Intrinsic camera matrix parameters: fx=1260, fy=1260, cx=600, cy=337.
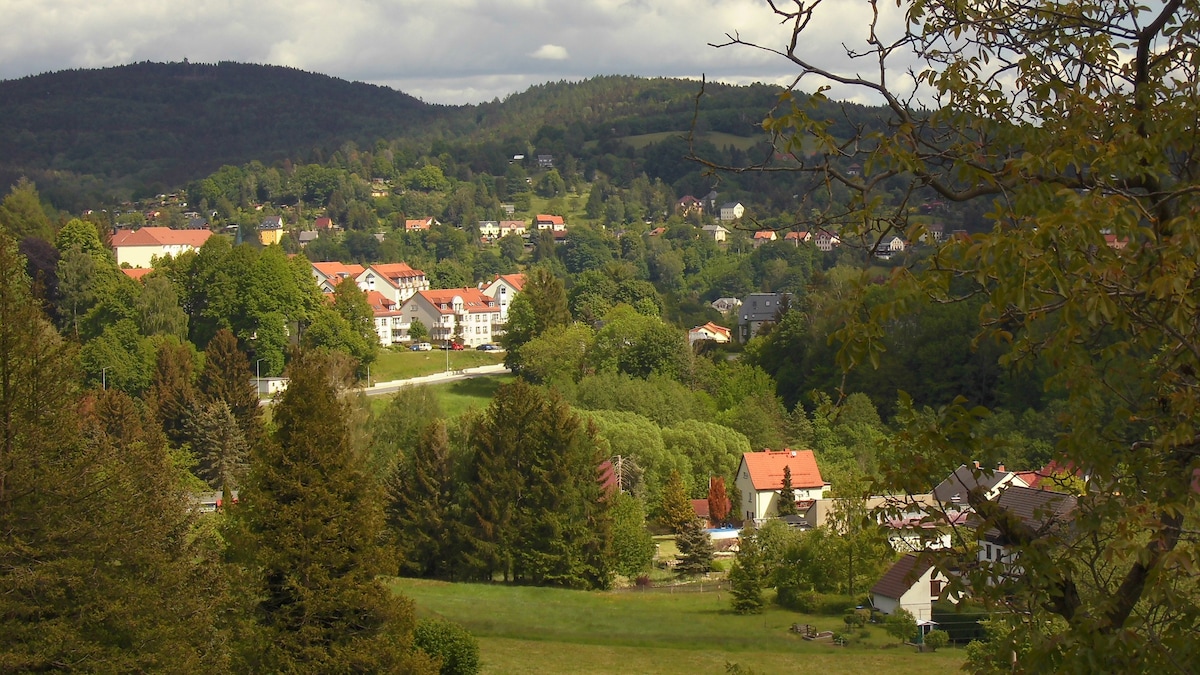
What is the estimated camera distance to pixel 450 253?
122750 mm

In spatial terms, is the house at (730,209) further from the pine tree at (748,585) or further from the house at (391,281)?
the pine tree at (748,585)

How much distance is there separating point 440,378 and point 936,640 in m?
37.5

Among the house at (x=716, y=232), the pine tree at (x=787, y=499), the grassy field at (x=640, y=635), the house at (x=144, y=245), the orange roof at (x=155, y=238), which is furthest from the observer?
the house at (x=716, y=232)

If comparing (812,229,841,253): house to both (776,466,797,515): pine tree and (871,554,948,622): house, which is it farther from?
(776,466,797,515): pine tree

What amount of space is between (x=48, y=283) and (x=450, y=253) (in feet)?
216

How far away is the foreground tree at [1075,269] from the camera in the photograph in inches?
163

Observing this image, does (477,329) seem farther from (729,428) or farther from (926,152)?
(926,152)

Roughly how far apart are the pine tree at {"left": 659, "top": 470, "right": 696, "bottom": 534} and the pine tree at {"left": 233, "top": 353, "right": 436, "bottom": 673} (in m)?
23.9

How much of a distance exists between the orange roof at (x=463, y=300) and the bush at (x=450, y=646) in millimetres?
62819

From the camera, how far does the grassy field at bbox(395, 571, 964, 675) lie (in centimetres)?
2452

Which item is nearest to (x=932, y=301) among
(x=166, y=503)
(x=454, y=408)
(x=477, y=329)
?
(x=166, y=503)

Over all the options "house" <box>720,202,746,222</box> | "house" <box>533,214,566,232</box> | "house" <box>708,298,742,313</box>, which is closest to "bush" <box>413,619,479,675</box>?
"house" <box>708,298,742,313</box>

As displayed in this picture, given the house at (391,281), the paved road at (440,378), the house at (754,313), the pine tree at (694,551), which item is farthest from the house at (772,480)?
the house at (391,281)

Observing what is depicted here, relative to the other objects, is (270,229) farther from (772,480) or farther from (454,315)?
(772,480)
